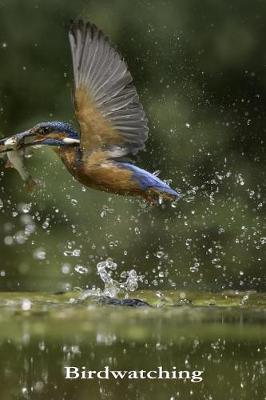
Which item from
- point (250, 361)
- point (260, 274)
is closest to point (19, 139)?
point (250, 361)

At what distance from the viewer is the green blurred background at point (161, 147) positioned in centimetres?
761

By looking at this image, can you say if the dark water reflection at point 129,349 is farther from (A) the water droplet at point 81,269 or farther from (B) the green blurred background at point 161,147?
(B) the green blurred background at point 161,147

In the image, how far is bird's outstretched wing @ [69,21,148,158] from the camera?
3.56 meters

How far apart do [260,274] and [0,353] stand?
13.6 ft

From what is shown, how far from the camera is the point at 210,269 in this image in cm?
751

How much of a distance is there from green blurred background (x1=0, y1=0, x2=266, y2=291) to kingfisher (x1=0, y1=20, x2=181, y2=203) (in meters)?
3.40

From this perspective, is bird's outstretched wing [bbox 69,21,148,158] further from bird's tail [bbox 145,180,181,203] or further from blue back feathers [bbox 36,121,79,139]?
bird's tail [bbox 145,180,181,203]

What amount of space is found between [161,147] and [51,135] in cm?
433

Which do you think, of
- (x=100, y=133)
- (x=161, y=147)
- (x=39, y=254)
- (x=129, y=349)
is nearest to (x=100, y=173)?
(x=100, y=133)

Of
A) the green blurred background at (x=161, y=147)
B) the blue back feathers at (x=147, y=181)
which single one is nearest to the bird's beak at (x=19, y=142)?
the blue back feathers at (x=147, y=181)

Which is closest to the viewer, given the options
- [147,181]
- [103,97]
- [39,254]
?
[103,97]

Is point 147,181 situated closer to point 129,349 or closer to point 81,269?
point 129,349

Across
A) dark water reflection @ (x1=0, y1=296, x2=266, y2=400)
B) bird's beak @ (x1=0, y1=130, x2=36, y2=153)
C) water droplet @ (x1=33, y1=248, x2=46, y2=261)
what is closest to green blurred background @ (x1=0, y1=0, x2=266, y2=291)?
water droplet @ (x1=33, y1=248, x2=46, y2=261)

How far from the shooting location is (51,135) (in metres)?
3.75
